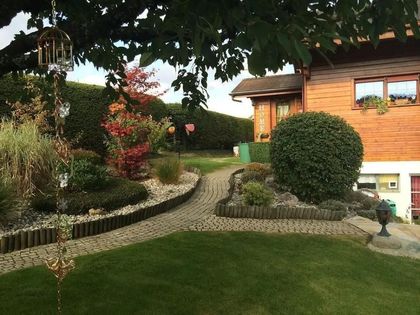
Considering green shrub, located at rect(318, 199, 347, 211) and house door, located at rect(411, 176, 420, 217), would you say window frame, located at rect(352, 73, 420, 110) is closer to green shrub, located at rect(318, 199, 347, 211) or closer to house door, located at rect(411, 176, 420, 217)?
house door, located at rect(411, 176, 420, 217)

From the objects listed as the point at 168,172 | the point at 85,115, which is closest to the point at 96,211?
the point at 168,172

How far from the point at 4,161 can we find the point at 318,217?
278 inches

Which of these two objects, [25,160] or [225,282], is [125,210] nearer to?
[25,160]

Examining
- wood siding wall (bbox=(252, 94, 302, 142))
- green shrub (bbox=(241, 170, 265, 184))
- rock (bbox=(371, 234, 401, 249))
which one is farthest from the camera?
wood siding wall (bbox=(252, 94, 302, 142))

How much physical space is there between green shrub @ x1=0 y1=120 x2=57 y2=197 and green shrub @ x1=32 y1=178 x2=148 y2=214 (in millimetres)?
434

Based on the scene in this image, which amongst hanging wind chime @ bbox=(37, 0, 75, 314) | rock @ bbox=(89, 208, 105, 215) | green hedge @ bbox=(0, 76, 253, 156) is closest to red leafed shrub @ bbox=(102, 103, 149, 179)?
green hedge @ bbox=(0, 76, 253, 156)

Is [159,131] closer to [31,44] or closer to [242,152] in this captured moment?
[242,152]

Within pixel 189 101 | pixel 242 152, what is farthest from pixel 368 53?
pixel 189 101

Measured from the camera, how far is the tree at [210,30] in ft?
5.52

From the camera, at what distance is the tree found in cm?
168

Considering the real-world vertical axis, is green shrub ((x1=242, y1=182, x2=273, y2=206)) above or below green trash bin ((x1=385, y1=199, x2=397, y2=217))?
above

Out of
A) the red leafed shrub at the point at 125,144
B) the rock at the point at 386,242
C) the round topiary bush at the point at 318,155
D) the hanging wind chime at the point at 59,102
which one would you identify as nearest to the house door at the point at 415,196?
the round topiary bush at the point at 318,155

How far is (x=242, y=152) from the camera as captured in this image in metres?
21.5

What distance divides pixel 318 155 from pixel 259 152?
913cm
